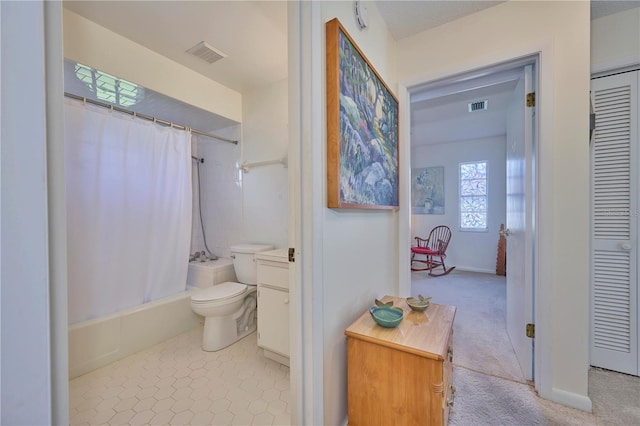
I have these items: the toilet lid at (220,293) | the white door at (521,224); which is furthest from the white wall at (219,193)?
the white door at (521,224)

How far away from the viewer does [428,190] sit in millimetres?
4855

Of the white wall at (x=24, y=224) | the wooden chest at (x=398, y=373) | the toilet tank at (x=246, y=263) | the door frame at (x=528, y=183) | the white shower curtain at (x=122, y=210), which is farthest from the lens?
the toilet tank at (x=246, y=263)

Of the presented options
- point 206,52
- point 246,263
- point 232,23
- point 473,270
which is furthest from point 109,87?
point 473,270

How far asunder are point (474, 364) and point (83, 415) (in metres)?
2.37

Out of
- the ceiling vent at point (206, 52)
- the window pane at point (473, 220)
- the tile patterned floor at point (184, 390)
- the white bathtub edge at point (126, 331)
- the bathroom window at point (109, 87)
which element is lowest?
the tile patterned floor at point (184, 390)

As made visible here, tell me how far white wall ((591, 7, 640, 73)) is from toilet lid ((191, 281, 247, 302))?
9.76 feet

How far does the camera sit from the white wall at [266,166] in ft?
7.72

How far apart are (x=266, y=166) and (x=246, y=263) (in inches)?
36.5

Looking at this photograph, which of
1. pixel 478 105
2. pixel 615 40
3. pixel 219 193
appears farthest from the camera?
pixel 478 105

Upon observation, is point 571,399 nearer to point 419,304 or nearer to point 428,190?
point 419,304

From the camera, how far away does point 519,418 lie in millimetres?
1316

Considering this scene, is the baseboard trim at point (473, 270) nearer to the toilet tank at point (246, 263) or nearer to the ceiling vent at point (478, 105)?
the ceiling vent at point (478, 105)

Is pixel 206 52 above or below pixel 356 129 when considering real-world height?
above

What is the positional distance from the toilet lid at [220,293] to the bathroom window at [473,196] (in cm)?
405
